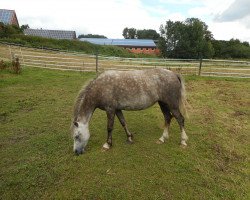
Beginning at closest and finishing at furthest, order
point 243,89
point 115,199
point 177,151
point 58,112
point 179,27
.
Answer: point 115,199 < point 177,151 < point 58,112 < point 243,89 < point 179,27

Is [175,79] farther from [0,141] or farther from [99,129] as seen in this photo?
[0,141]

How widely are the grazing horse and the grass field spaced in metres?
0.54

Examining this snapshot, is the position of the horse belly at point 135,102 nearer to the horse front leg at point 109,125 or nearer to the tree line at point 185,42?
the horse front leg at point 109,125

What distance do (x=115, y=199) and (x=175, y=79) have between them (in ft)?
9.58

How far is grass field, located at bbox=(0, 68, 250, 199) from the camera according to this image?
4.15m

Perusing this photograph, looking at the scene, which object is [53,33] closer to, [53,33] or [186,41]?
[53,33]

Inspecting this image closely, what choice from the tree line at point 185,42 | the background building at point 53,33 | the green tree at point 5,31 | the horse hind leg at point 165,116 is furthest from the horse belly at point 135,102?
the background building at point 53,33

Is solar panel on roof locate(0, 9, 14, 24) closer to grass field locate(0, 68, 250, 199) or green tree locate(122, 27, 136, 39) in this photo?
grass field locate(0, 68, 250, 199)

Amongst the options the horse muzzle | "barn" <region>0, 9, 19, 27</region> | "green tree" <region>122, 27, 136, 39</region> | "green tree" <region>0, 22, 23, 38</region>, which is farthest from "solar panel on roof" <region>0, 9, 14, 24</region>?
"green tree" <region>122, 27, 136, 39</region>

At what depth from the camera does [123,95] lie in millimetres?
5281

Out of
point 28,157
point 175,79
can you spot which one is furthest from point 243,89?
point 28,157

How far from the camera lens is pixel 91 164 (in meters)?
4.89

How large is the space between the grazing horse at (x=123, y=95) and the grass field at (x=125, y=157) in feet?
1.78

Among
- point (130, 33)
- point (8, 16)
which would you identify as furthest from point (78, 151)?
point (130, 33)
